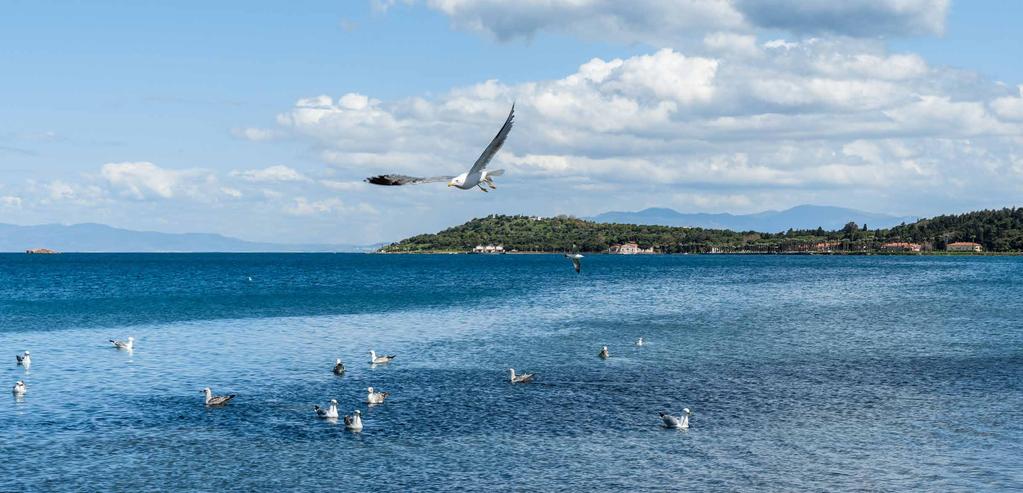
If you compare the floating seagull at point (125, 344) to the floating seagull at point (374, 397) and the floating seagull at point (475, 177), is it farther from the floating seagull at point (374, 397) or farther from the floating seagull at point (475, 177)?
the floating seagull at point (475, 177)

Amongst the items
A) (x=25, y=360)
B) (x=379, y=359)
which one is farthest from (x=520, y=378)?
(x=25, y=360)

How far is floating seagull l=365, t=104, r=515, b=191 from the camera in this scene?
50.8 feet

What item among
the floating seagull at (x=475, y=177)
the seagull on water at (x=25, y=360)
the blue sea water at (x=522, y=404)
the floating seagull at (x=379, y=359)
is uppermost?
the floating seagull at (x=475, y=177)

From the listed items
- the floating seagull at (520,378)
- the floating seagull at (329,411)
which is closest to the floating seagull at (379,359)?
the floating seagull at (520,378)

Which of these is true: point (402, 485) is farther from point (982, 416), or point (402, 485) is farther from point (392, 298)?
point (392, 298)

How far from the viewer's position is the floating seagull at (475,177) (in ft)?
50.8

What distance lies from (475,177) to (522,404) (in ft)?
88.4

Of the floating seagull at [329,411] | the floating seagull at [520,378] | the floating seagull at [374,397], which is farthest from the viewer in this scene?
the floating seagull at [520,378]

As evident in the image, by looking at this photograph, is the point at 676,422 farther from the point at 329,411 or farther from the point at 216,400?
the point at 216,400

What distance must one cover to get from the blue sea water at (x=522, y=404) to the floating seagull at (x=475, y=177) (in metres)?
15.4

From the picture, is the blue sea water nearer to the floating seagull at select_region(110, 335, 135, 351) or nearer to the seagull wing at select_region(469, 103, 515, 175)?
the floating seagull at select_region(110, 335, 135, 351)

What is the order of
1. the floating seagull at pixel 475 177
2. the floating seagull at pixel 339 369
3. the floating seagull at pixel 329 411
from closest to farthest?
the floating seagull at pixel 475 177, the floating seagull at pixel 329 411, the floating seagull at pixel 339 369

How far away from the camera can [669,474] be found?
1224 inches

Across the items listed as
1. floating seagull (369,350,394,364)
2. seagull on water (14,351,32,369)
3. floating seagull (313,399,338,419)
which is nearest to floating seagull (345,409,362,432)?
floating seagull (313,399,338,419)
